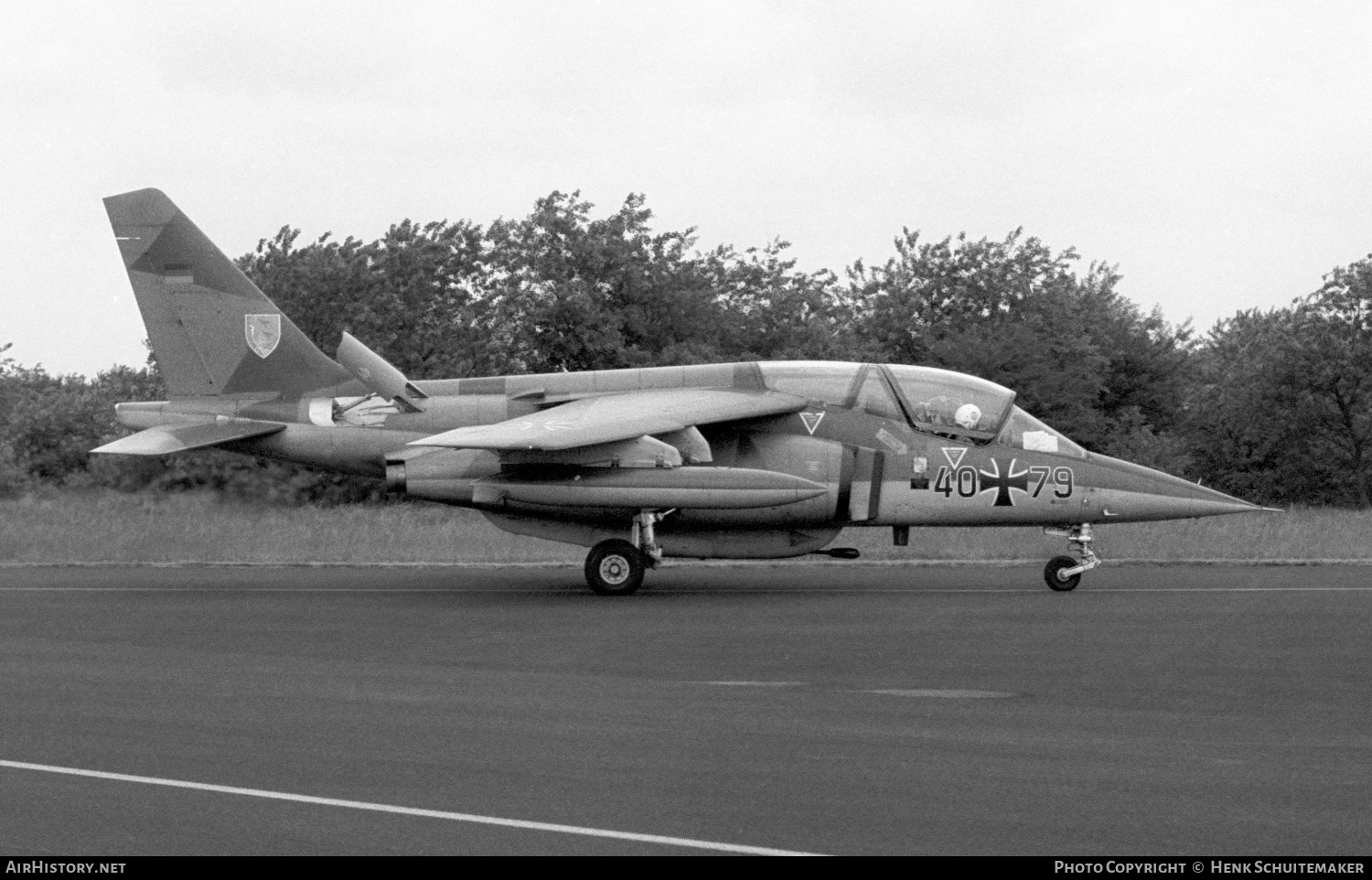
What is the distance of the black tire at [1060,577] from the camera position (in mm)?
19500

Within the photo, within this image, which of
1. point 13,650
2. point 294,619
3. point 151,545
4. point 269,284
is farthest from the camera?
point 269,284

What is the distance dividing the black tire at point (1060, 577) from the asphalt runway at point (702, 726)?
1089mm

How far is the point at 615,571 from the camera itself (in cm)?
2036

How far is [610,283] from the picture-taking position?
47.2m

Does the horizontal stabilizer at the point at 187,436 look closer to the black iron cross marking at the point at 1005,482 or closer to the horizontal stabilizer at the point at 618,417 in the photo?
the horizontal stabilizer at the point at 618,417

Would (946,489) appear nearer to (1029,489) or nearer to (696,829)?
(1029,489)

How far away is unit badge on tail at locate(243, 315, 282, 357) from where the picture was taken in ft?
74.5

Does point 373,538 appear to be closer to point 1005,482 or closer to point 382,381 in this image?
point 382,381

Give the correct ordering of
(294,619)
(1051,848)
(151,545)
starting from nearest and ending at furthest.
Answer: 1. (1051,848)
2. (294,619)
3. (151,545)

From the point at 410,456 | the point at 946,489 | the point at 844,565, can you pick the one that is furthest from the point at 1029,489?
the point at 410,456

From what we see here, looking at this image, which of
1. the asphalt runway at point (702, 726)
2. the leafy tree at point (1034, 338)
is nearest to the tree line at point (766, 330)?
the leafy tree at point (1034, 338)

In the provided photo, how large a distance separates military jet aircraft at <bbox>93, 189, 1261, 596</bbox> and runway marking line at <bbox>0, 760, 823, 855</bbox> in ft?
35.8

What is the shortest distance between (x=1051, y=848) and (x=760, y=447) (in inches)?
575

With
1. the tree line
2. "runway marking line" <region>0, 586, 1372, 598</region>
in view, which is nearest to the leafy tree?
the tree line
